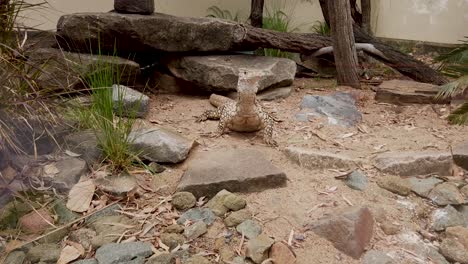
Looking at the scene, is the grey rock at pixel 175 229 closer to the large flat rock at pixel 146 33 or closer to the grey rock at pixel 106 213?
the grey rock at pixel 106 213

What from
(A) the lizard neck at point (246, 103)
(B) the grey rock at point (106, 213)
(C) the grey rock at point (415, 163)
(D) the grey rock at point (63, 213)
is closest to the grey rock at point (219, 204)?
(B) the grey rock at point (106, 213)

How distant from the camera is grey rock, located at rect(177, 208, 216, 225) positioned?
2506 mm

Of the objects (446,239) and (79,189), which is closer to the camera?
(446,239)

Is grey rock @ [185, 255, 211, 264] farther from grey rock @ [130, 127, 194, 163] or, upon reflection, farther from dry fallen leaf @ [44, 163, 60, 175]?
dry fallen leaf @ [44, 163, 60, 175]

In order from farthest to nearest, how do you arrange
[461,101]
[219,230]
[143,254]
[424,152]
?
[461,101] → [424,152] → [219,230] → [143,254]

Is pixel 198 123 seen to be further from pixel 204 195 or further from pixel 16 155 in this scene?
pixel 16 155

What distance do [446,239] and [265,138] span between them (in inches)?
56.0

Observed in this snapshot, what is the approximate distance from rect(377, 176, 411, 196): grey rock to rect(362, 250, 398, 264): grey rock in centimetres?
63

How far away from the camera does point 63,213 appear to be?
102 inches

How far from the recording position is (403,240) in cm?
251

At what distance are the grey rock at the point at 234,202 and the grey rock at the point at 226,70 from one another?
186 centimetres

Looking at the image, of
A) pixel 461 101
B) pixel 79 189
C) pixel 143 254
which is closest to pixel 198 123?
pixel 79 189

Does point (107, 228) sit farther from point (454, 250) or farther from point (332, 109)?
point (332, 109)

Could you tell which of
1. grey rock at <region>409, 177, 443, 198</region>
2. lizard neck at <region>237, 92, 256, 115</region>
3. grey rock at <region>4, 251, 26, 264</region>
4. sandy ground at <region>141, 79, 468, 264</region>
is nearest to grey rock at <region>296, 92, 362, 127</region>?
sandy ground at <region>141, 79, 468, 264</region>
